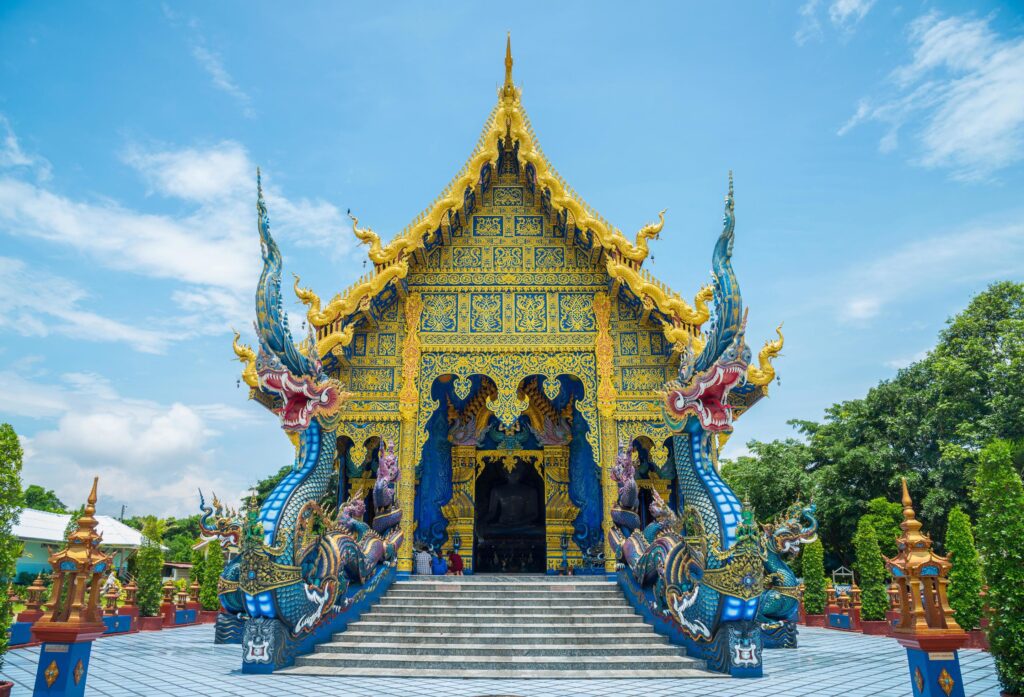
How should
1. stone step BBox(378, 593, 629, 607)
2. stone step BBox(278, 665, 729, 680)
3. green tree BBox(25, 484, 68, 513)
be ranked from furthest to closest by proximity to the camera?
green tree BBox(25, 484, 68, 513) → stone step BBox(378, 593, 629, 607) → stone step BBox(278, 665, 729, 680)

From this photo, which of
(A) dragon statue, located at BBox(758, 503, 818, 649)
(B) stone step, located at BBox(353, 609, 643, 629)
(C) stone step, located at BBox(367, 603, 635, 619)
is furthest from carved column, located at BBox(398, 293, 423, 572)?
(A) dragon statue, located at BBox(758, 503, 818, 649)

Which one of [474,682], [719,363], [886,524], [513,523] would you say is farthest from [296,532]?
[886,524]

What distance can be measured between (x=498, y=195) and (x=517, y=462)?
4.60 metres

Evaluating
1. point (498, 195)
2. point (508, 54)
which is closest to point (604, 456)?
point (498, 195)

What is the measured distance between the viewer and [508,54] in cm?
1001

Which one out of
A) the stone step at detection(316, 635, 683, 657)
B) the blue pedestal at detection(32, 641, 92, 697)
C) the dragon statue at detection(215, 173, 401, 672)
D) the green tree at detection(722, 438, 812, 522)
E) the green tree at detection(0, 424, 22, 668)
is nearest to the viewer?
the blue pedestal at detection(32, 641, 92, 697)

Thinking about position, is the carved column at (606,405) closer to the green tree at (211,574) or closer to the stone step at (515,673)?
the stone step at (515,673)

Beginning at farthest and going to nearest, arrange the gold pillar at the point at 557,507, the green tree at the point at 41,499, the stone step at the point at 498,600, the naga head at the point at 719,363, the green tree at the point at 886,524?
the green tree at the point at 41,499, the green tree at the point at 886,524, the gold pillar at the point at 557,507, the stone step at the point at 498,600, the naga head at the point at 719,363

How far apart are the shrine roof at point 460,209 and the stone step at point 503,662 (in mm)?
3979

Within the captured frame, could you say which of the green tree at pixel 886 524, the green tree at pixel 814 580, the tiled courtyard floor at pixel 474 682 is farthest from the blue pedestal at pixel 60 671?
the green tree at pixel 886 524

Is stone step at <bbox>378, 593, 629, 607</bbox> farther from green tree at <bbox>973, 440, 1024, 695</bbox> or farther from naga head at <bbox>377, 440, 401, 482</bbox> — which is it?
green tree at <bbox>973, 440, 1024, 695</bbox>

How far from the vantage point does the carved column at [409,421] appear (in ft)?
30.8

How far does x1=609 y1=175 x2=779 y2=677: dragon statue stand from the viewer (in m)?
6.38

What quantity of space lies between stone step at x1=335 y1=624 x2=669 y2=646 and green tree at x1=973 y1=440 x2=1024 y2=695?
10.1 feet
